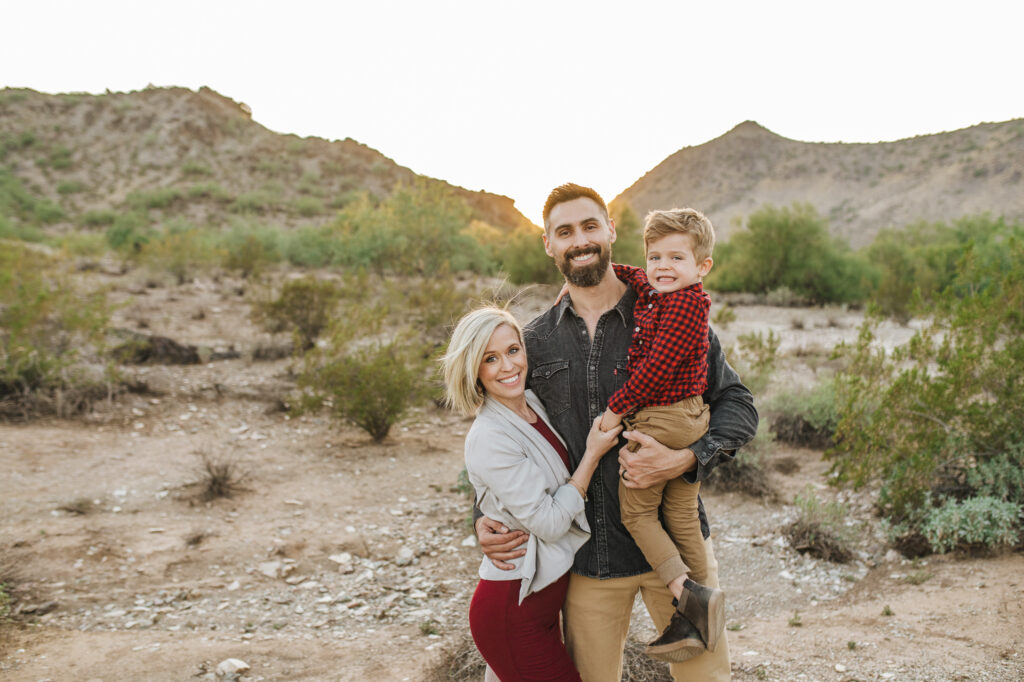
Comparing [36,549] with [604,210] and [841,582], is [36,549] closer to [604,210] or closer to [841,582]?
[604,210]

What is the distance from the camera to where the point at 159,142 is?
53312 millimetres

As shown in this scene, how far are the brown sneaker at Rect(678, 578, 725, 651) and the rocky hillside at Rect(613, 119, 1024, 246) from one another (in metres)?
35.3

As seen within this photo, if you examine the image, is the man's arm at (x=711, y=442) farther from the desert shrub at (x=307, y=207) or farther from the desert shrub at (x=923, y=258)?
the desert shrub at (x=307, y=207)

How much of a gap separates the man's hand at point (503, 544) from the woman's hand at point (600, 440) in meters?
0.38

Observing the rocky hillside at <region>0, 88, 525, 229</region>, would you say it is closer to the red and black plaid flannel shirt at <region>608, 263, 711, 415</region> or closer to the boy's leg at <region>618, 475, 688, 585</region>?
the red and black plaid flannel shirt at <region>608, 263, 711, 415</region>

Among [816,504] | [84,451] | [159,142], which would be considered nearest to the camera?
[816,504]

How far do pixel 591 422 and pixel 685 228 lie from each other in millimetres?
863

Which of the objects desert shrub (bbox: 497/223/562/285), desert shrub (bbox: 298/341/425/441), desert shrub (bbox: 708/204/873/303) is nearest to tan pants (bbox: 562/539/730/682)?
desert shrub (bbox: 298/341/425/441)

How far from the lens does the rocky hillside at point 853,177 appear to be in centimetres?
4731

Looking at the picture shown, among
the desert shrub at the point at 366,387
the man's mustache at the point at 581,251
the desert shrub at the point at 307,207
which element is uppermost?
→ the desert shrub at the point at 307,207

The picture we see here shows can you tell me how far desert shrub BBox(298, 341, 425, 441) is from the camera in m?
8.13

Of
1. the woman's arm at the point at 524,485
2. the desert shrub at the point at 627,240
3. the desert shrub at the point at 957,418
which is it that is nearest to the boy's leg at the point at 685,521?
the woman's arm at the point at 524,485

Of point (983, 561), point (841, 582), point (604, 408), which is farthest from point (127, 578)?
point (983, 561)

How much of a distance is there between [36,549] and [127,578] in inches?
36.4
